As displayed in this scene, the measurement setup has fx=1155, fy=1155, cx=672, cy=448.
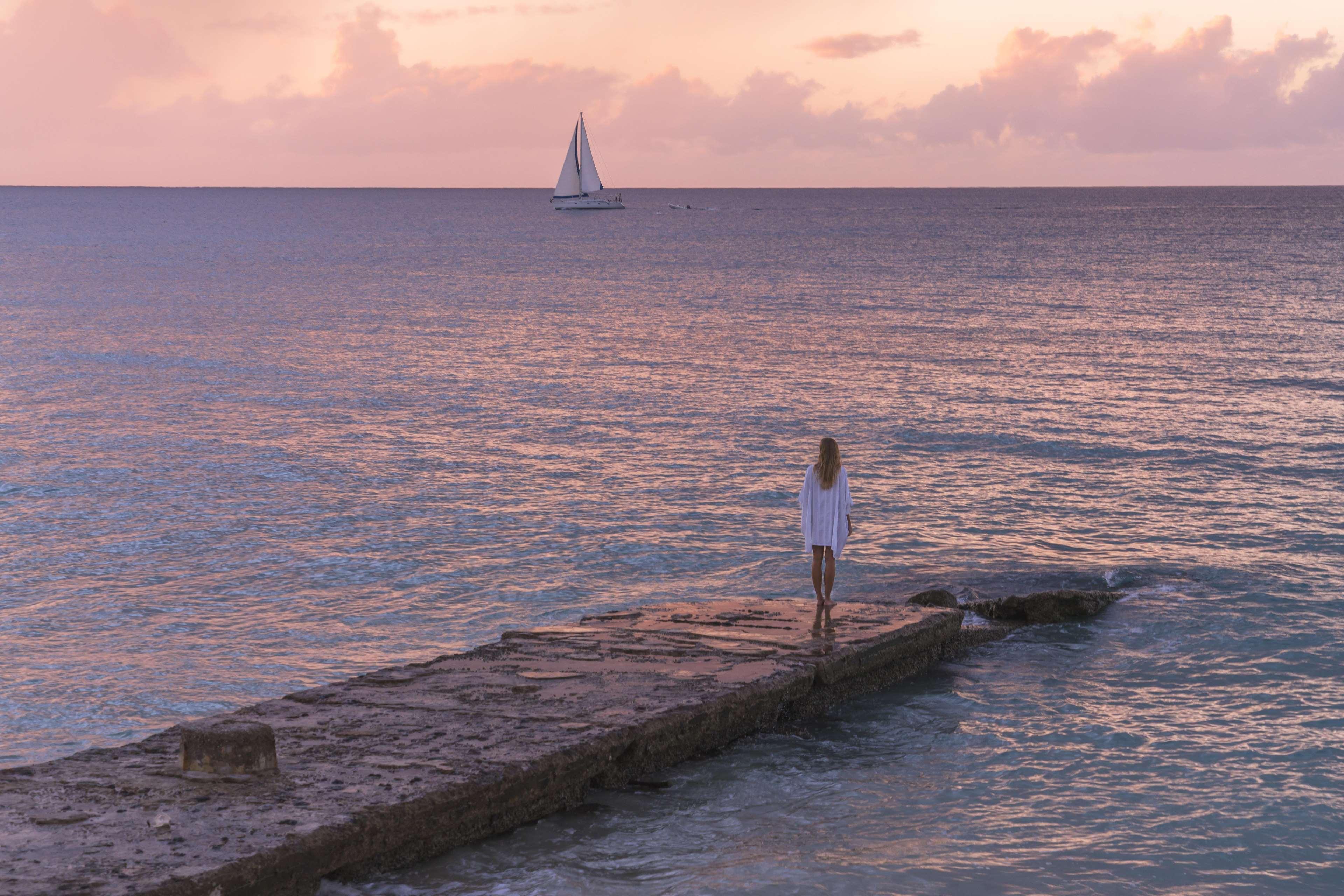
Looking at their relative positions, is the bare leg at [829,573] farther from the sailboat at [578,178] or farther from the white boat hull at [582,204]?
the white boat hull at [582,204]

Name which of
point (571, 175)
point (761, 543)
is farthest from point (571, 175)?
point (761, 543)

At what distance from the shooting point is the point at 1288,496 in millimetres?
18375

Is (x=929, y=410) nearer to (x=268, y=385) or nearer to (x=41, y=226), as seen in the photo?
(x=268, y=385)

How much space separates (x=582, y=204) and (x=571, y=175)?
15.1m

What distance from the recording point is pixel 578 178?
14475 centimetres

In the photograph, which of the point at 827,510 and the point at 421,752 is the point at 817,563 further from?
the point at 421,752

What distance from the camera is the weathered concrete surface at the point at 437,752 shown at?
254 inches

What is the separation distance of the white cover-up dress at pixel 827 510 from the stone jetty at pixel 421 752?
82 centimetres

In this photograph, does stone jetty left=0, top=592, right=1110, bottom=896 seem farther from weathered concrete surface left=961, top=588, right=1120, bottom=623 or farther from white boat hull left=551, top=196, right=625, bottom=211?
white boat hull left=551, top=196, right=625, bottom=211

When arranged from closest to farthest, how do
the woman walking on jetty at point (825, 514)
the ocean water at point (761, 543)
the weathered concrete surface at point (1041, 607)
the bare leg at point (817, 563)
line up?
the ocean water at point (761, 543), the woman walking on jetty at point (825, 514), the bare leg at point (817, 563), the weathered concrete surface at point (1041, 607)

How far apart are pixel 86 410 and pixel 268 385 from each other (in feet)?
14.7

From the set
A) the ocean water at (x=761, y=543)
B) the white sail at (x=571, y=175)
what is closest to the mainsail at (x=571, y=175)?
the white sail at (x=571, y=175)

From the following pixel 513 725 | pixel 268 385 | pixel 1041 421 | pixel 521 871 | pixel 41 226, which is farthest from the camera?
pixel 41 226

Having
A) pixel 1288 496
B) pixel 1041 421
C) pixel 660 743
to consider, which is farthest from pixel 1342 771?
pixel 1041 421
